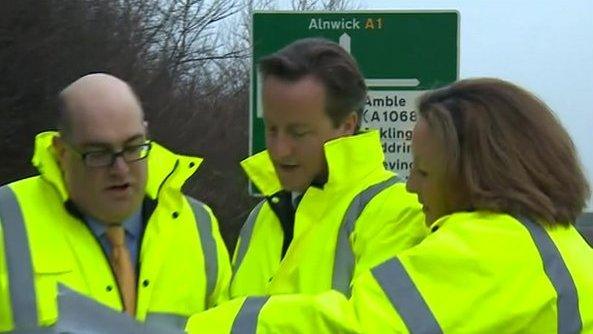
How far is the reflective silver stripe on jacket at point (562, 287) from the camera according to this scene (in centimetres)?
282

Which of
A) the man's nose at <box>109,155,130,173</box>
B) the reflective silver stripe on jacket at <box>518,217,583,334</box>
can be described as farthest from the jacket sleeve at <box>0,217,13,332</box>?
the reflective silver stripe on jacket at <box>518,217,583,334</box>

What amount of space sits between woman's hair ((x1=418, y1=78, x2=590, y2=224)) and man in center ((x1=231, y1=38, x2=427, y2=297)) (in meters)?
0.45

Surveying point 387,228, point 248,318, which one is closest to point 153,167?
point 387,228

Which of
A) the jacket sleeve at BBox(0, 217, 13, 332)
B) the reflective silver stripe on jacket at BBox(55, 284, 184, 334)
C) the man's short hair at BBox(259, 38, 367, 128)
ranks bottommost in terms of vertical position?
the jacket sleeve at BBox(0, 217, 13, 332)

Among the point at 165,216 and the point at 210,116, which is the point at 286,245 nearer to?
the point at 165,216

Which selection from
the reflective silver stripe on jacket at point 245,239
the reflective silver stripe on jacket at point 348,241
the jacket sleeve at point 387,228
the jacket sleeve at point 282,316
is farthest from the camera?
the reflective silver stripe on jacket at point 245,239

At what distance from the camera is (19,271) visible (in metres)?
3.73

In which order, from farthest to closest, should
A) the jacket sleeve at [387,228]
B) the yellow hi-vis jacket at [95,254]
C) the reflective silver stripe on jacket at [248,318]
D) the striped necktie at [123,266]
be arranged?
the striped necktie at [123,266] < the yellow hi-vis jacket at [95,254] < the jacket sleeve at [387,228] < the reflective silver stripe on jacket at [248,318]

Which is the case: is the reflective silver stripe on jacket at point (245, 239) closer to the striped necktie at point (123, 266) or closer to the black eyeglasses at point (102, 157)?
the striped necktie at point (123, 266)

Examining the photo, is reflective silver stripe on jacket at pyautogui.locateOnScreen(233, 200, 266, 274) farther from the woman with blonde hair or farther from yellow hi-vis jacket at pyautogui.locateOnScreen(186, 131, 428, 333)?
the woman with blonde hair

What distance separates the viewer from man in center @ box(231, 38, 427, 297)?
3.51 meters

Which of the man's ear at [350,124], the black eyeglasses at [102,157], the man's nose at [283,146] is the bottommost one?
the black eyeglasses at [102,157]

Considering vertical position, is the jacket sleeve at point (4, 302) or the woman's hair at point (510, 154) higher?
the woman's hair at point (510, 154)

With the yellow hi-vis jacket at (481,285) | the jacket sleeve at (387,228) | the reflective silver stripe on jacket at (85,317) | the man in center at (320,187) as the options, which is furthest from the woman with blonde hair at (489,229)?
the reflective silver stripe on jacket at (85,317)
